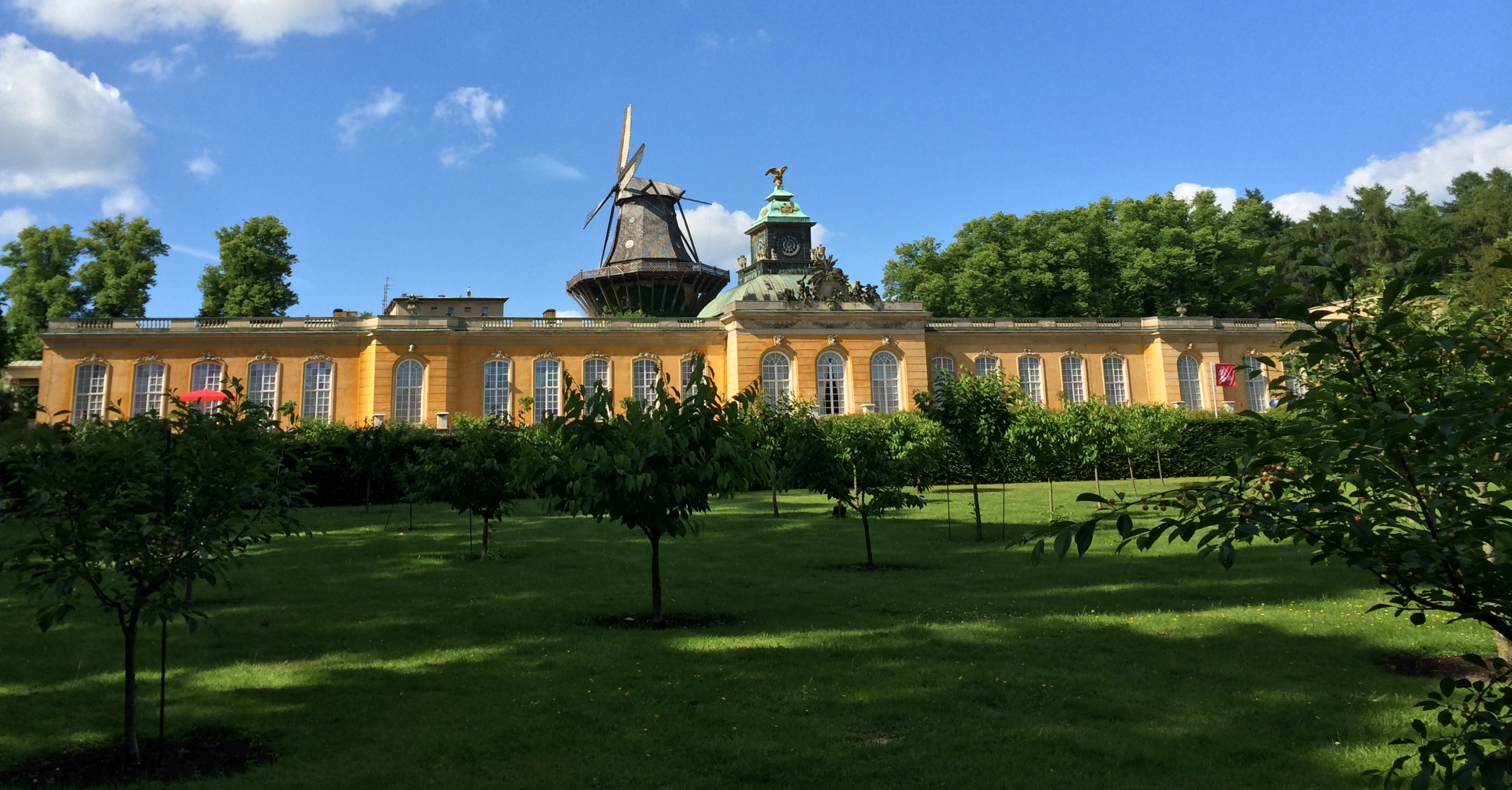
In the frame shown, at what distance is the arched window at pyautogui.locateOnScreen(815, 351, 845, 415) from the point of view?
39719 millimetres

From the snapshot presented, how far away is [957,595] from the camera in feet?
41.3

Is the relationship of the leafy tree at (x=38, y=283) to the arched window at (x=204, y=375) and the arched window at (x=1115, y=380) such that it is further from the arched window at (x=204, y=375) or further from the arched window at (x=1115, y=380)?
the arched window at (x=1115, y=380)

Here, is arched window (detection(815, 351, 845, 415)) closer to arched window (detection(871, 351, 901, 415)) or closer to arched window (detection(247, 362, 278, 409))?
arched window (detection(871, 351, 901, 415))

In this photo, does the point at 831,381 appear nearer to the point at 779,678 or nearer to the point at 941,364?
the point at 941,364

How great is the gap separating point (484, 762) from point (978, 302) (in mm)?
48027

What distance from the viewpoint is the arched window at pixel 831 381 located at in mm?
39719

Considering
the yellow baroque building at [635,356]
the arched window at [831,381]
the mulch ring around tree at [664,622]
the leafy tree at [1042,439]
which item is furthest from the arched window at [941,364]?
the mulch ring around tree at [664,622]

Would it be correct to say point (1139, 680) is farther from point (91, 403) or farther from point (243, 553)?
point (91, 403)

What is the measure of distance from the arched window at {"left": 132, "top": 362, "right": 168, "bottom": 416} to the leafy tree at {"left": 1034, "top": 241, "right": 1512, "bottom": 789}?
139 ft

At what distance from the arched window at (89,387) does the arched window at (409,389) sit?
11383 millimetres

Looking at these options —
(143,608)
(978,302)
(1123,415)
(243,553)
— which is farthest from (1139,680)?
(978,302)

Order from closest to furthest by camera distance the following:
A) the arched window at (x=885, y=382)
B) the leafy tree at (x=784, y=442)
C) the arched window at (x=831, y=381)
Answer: the leafy tree at (x=784, y=442), the arched window at (x=831, y=381), the arched window at (x=885, y=382)

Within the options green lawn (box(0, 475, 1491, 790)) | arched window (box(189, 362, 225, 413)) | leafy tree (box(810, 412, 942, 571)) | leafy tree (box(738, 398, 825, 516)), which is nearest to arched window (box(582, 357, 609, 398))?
arched window (box(189, 362, 225, 413))

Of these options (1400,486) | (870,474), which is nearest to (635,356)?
(870,474)
